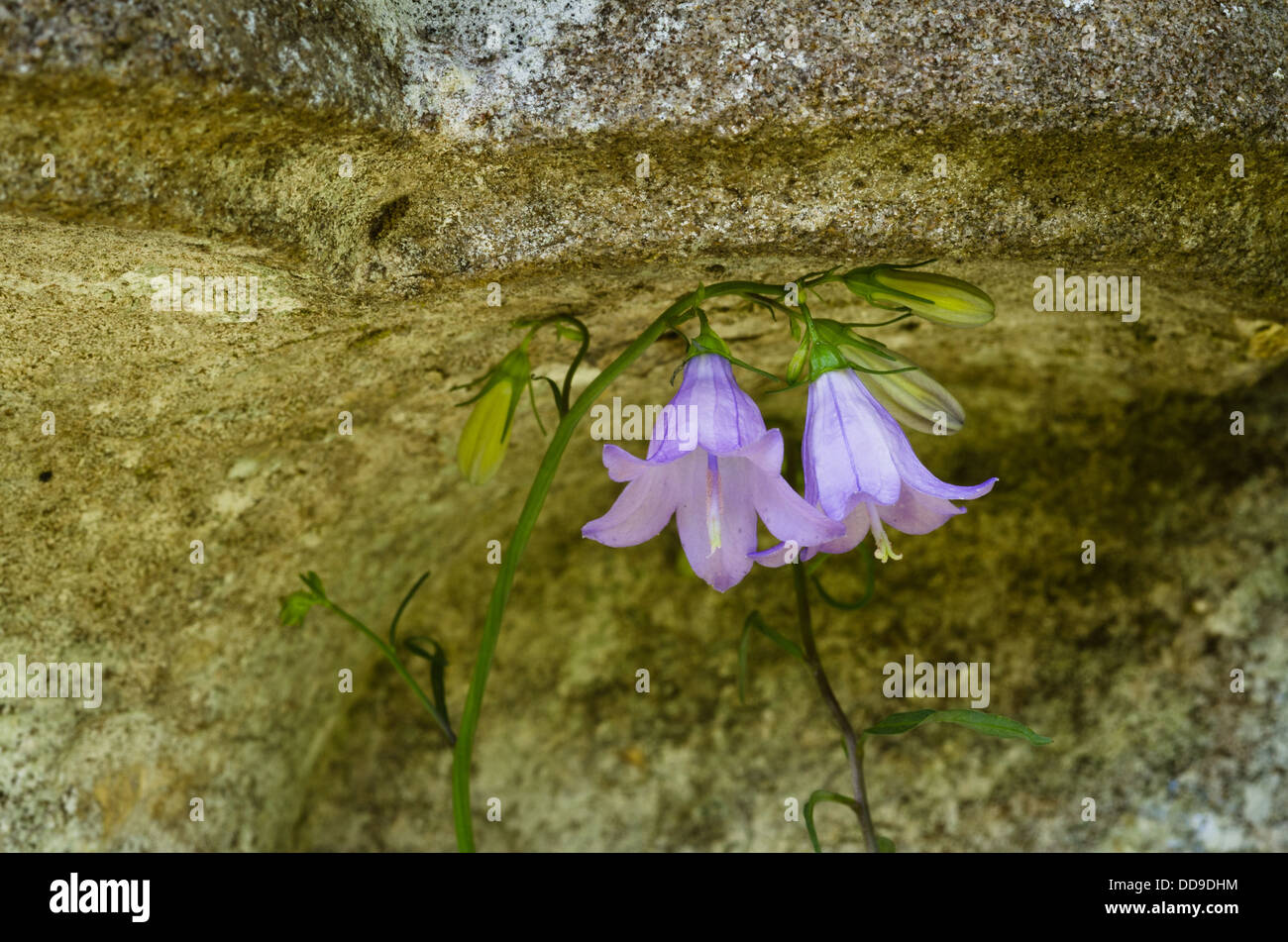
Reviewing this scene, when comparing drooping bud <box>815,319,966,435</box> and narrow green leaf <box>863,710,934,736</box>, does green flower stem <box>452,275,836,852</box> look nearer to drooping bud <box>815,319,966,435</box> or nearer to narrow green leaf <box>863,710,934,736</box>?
drooping bud <box>815,319,966,435</box>

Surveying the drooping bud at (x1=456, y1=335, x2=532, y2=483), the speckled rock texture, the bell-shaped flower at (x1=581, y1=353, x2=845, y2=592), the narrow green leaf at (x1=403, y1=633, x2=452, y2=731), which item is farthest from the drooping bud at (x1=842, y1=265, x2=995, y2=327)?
the narrow green leaf at (x1=403, y1=633, x2=452, y2=731)

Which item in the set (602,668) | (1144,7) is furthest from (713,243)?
(602,668)

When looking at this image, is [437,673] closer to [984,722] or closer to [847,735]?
[847,735]

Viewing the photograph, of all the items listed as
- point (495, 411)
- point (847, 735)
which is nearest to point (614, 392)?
point (495, 411)

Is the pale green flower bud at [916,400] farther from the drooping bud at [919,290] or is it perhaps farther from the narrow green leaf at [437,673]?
the narrow green leaf at [437,673]

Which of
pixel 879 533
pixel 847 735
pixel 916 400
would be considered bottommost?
pixel 847 735

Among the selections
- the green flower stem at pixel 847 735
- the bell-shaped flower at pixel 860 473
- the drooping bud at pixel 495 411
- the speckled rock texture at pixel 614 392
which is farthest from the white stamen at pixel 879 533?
the drooping bud at pixel 495 411
